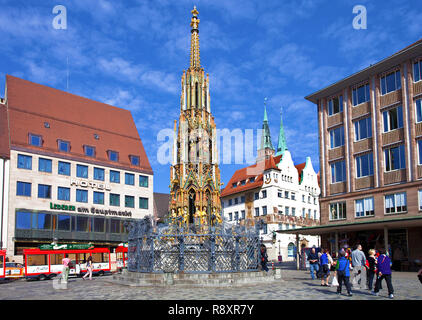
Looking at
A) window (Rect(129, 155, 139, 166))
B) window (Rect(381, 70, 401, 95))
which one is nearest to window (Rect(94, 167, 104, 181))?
window (Rect(129, 155, 139, 166))

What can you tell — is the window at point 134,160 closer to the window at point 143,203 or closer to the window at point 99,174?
the window at point 143,203

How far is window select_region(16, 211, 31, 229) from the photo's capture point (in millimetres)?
47906

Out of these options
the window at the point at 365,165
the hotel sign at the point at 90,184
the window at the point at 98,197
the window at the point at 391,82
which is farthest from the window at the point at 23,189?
the window at the point at 391,82

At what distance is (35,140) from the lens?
51688 mm

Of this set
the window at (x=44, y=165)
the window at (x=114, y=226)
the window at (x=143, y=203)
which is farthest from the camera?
the window at (x=143, y=203)

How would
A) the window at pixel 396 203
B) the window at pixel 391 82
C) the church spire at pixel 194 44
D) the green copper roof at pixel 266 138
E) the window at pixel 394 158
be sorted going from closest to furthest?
1. the window at pixel 396 203
2. the window at pixel 394 158
3. the window at pixel 391 82
4. the church spire at pixel 194 44
5. the green copper roof at pixel 266 138

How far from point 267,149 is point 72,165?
230 feet

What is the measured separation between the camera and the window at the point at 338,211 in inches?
1592

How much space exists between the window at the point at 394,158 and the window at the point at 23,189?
120ft

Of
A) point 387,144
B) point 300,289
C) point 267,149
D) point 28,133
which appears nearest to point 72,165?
point 28,133

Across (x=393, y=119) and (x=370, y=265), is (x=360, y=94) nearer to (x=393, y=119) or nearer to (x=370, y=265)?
(x=393, y=119)

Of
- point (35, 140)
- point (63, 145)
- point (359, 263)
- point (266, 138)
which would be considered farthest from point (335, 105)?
point (266, 138)

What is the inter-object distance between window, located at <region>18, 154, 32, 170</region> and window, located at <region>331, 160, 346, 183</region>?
32.5 meters

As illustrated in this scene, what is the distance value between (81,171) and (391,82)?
36.4 metres
